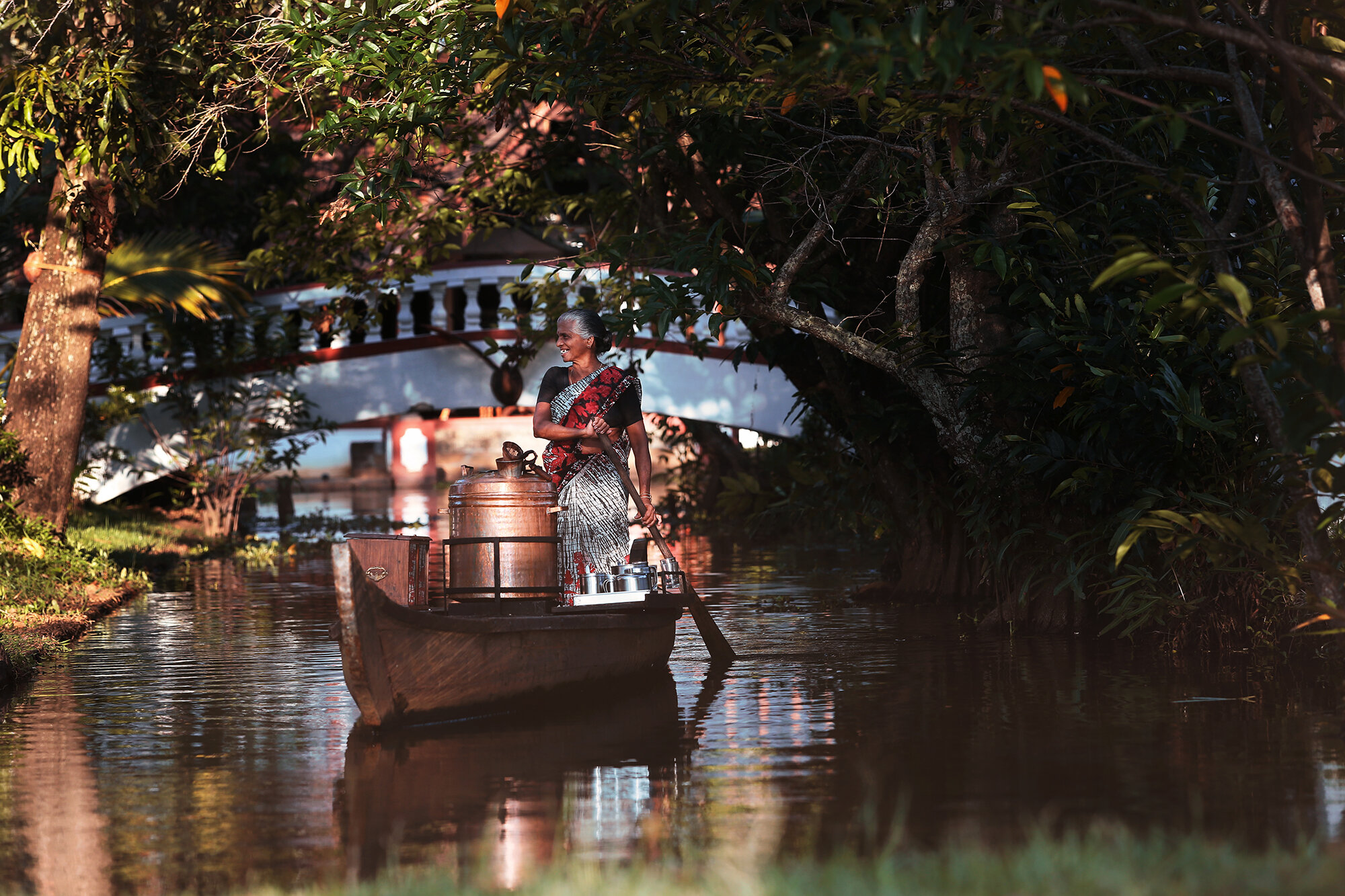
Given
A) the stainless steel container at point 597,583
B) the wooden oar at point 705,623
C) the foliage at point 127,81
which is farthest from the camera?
the foliage at point 127,81

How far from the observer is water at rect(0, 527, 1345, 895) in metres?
4.99

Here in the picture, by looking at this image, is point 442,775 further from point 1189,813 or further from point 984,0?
point 984,0

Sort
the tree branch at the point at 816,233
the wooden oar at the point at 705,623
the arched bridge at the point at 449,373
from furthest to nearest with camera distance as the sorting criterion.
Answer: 1. the arched bridge at the point at 449,373
2. the tree branch at the point at 816,233
3. the wooden oar at the point at 705,623

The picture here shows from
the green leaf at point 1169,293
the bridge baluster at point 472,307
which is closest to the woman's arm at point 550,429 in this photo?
the green leaf at point 1169,293

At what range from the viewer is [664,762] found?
636 cm

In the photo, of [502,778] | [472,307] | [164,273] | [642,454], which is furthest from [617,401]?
[472,307]

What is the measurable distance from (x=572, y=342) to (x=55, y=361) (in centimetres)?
722

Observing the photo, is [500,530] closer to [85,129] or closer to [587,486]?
[587,486]

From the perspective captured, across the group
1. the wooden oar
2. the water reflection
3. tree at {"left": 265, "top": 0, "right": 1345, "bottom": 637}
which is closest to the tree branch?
tree at {"left": 265, "top": 0, "right": 1345, "bottom": 637}

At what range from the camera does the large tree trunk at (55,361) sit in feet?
44.5

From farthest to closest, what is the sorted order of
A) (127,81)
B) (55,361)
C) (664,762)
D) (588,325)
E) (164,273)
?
(164,273)
(55,361)
(127,81)
(588,325)
(664,762)

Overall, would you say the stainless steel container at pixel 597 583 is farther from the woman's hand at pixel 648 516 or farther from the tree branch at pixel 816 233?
the tree branch at pixel 816 233

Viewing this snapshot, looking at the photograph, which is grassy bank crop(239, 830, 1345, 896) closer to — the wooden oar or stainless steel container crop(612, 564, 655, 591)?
stainless steel container crop(612, 564, 655, 591)

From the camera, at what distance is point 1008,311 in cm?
1024
